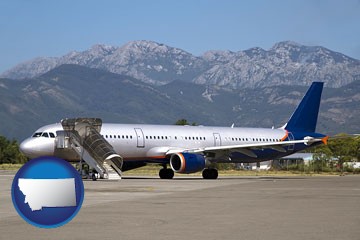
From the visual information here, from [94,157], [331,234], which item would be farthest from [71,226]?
[94,157]

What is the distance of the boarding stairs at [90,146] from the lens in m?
43.1

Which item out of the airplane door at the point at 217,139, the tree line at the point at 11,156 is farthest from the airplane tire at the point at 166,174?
the tree line at the point at 11,156

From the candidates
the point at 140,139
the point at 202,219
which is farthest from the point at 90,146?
the point at 202,219

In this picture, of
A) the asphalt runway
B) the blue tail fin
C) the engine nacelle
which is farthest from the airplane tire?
the asphalt runway

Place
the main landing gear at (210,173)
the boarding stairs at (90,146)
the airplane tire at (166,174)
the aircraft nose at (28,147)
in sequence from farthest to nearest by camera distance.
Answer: the airplane tire at (166,174) < the main landing gear at (210,173) < the aircraft nose at (28,147) < the boarding stairs at (90,146)

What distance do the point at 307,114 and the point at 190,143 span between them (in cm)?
1133

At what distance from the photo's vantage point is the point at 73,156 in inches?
1784

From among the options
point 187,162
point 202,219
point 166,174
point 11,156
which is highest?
point 11,156

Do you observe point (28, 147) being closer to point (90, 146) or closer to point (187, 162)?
point (90, 146)

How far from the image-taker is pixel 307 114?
58688 mm

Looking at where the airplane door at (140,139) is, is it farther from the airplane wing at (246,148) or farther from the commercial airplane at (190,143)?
the airplane wing at (246,148)

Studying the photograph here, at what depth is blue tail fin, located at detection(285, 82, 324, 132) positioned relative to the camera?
58188 millimetres

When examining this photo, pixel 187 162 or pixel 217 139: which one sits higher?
pixel 217 139

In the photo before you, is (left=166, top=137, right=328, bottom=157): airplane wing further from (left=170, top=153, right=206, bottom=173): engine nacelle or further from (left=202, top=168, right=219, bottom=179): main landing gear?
(left=202, top=168, right=219, bottom=179): main landing gear
